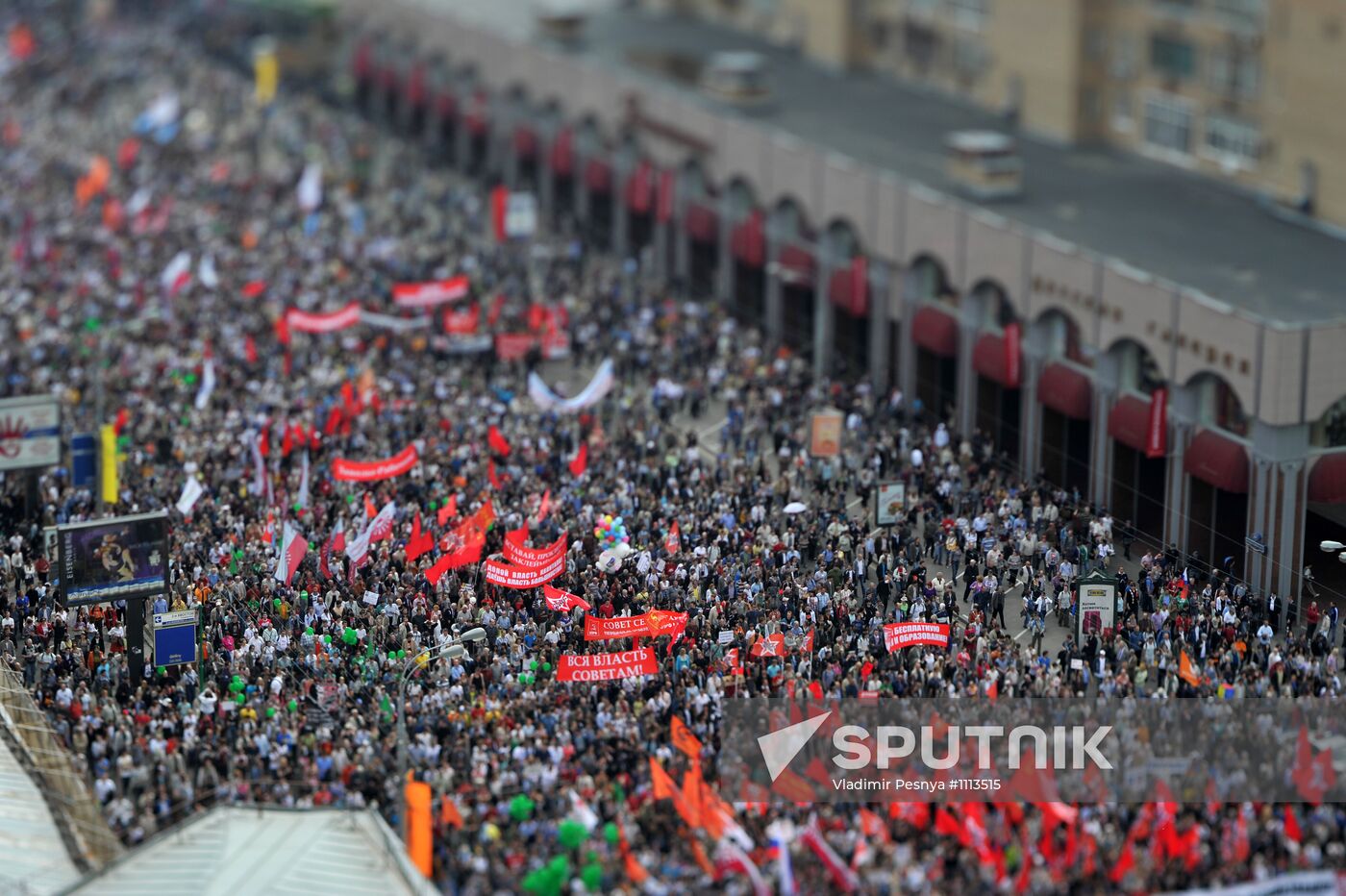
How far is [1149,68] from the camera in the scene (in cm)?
8325

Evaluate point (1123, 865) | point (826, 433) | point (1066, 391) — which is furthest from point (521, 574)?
point (1066, 391)

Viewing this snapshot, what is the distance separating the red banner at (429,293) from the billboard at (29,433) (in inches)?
716

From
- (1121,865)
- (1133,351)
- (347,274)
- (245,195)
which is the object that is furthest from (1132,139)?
(1121,865)

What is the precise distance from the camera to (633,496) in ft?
206

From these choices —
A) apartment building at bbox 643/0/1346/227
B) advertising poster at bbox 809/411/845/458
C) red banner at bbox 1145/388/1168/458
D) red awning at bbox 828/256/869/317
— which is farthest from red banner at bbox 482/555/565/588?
apartment building at bbox 643/0/1346/227

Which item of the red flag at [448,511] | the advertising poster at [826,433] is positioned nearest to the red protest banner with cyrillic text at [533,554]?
the red flag at [448,511]

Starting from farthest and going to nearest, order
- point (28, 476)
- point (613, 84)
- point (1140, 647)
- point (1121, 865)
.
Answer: point (613, 84), point (28, 476), point (1140, 647), point (1121, 865)

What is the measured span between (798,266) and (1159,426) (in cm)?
2207

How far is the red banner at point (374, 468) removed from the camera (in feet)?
206

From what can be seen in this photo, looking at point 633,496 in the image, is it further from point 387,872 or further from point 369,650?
point 387,872

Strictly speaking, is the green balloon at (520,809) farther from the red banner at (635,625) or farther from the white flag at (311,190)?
the white flag at (311,190)

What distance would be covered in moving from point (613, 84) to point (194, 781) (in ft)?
170

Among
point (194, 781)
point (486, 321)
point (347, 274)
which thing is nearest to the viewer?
point (194, 781)

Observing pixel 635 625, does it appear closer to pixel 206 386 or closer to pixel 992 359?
pixel 992 359
